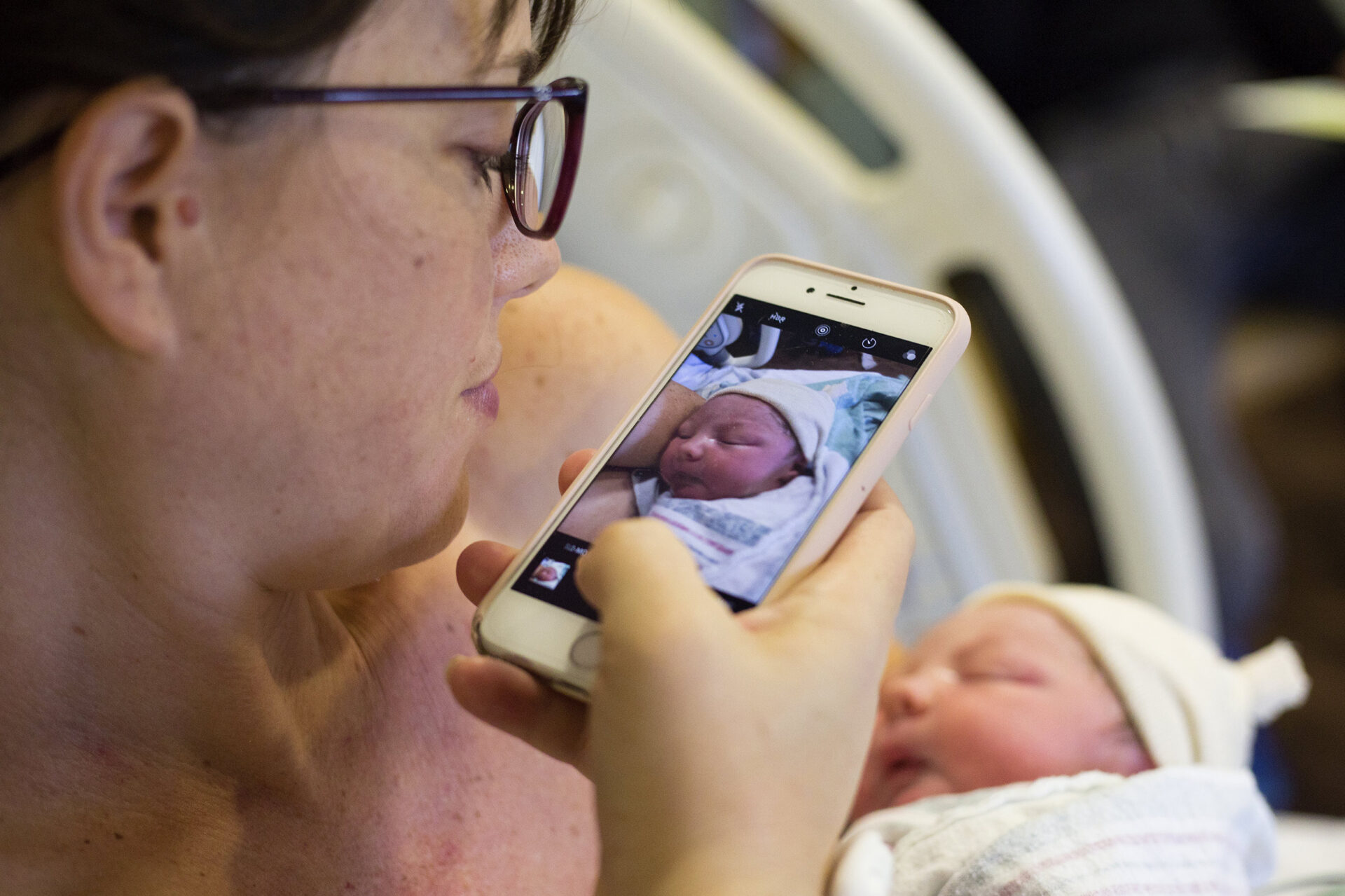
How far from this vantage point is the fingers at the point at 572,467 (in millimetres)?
707

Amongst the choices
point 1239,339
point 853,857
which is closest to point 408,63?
point 853,857

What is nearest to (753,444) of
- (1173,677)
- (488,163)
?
(488,163)

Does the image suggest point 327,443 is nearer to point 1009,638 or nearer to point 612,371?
point 612,371

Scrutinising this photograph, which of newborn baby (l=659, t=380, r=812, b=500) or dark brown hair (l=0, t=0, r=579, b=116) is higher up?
dark brown hair (l=0, t=0, r=579, b=116)

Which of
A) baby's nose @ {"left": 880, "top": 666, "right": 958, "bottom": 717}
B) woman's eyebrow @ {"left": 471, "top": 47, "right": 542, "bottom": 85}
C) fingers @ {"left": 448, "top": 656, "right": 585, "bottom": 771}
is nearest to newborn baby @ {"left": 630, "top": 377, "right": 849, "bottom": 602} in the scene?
fingers @ {"left": 448, "top": 656, "right": 585, "bottom": 771}

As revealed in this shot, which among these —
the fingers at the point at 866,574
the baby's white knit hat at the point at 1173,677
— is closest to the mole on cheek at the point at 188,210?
the fingers at the point at 866,574

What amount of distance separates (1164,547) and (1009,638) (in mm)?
349

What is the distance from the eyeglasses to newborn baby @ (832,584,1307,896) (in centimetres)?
48

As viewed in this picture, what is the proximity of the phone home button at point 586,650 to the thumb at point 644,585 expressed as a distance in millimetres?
48

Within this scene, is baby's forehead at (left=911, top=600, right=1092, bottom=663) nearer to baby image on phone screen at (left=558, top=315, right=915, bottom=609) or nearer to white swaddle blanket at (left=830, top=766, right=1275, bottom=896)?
white swaddle blanket at (left=830, top=766, right=1275, bottom=896)

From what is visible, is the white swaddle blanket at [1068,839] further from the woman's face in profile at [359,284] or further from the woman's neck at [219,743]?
the woman's face in profile at [359,284]

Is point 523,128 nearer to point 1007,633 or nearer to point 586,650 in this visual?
point 586,650

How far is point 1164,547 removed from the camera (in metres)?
1.33

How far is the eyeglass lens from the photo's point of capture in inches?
26.2
